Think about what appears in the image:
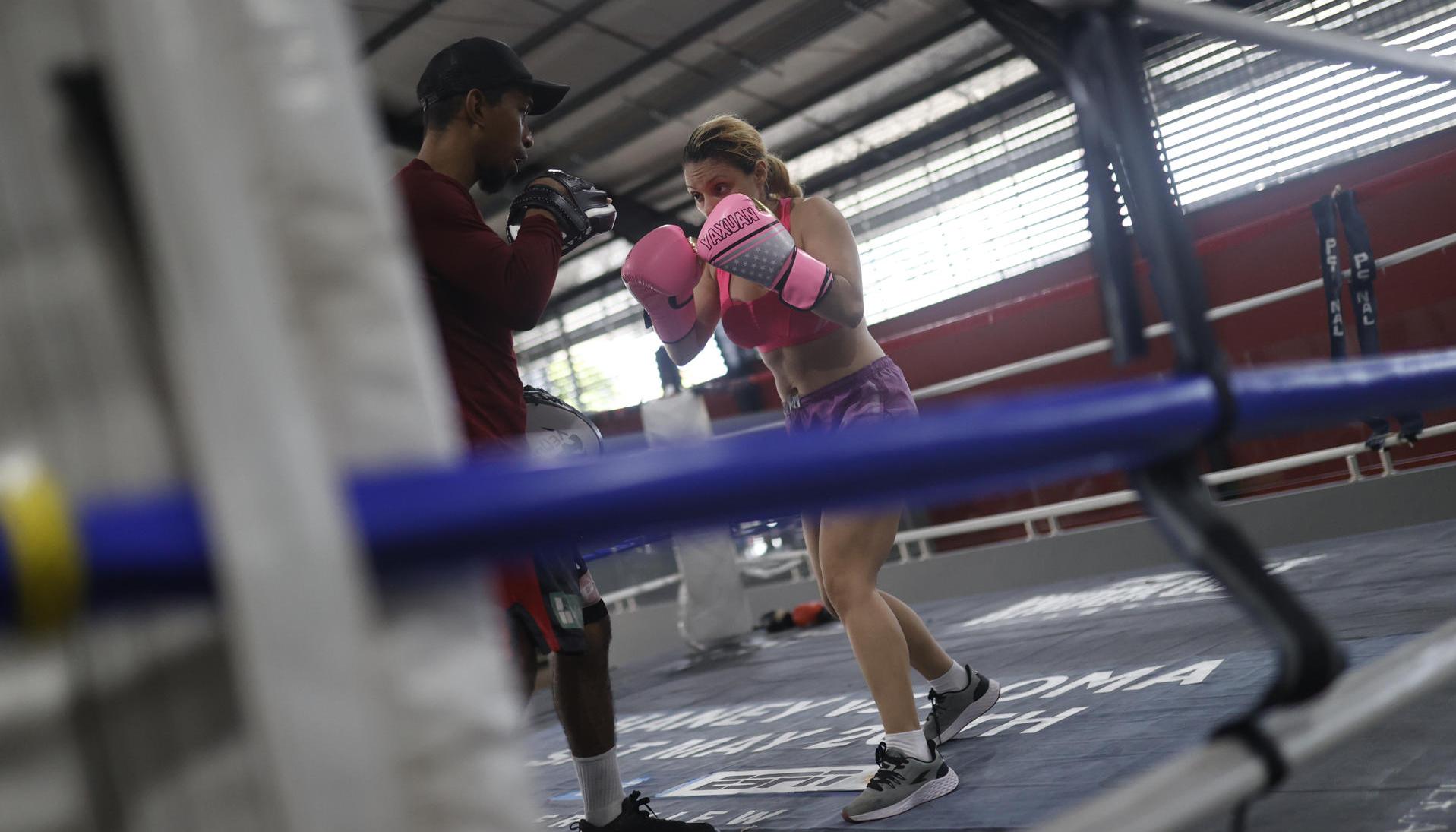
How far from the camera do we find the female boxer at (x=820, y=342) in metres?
1.56

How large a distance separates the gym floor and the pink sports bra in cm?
71

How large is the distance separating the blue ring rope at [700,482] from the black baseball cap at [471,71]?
45.6 inches

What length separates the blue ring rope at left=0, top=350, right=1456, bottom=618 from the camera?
274 mm

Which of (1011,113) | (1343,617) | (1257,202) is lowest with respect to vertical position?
(1343,617)

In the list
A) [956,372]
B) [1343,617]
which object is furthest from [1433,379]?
[956,372]

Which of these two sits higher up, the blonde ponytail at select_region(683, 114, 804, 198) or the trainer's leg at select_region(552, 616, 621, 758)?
the blonde ponytail at select_region(683, 114, 804, 198)

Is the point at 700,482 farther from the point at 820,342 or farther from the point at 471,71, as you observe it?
the point at 820,342

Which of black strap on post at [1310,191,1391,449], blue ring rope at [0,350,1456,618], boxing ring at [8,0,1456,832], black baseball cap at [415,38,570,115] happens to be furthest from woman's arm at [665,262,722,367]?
black strap on post at [1310,191,1391,449]

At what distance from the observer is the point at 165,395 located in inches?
12.4

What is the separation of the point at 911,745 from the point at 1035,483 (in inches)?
43.1

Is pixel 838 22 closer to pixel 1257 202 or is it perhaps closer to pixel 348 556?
pixel 1257 202

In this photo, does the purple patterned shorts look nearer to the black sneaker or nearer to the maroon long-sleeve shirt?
the maroon long-sleeve shirt

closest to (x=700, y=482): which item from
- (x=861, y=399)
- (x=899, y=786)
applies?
(x=899, y=786)

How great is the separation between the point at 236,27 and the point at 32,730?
0.20 m
